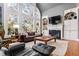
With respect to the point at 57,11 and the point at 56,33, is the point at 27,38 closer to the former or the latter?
the point at 56,33

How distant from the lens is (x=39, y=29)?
236 centimetres

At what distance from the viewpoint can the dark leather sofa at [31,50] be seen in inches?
86.3

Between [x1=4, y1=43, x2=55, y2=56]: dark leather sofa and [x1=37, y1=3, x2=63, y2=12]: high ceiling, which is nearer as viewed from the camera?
[x1=4, y1=43, x2=55, y2=56]: dark leather sofa

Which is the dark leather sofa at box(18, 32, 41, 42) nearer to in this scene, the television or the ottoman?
the ottoman

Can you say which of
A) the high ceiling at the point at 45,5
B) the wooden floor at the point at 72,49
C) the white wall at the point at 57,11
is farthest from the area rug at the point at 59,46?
the high ceiling at the point at 45,5

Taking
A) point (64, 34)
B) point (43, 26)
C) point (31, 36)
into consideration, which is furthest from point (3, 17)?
point (64, 34)

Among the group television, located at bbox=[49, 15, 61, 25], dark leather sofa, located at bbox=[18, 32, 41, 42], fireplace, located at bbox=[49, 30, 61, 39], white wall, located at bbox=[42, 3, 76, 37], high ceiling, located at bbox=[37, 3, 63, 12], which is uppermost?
high ceiling, located at bbox=[37, 3, 63, 12]

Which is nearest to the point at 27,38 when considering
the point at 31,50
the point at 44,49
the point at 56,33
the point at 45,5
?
the point at 31,50

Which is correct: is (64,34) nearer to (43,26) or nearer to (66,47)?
(66,47)

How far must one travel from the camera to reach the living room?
2.20 metres

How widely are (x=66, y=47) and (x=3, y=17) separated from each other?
1.50 m

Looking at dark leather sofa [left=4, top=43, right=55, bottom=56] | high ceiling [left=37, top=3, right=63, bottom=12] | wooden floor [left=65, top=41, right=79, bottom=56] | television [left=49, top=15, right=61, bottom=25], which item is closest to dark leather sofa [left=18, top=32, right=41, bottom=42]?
dark leather sofa [left=4, top=43, right=55, bottom=56]

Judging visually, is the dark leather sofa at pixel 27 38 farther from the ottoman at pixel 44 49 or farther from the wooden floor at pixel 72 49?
the wooden floor at pixel 72 49

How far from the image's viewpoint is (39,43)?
89.6 inches
